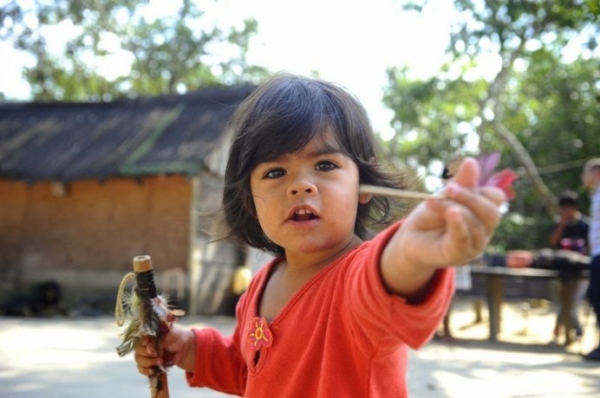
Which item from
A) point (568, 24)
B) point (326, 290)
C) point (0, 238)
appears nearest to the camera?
point (326, 290)

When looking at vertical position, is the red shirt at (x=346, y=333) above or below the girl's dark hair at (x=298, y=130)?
Answer: below

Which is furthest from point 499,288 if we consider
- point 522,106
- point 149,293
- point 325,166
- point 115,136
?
point 522,106

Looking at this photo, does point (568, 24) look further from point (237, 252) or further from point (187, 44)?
point (187, 44)

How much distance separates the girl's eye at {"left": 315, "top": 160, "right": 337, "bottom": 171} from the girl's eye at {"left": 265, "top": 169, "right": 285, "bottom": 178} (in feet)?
0.30

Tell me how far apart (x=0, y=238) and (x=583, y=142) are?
50.7 feet

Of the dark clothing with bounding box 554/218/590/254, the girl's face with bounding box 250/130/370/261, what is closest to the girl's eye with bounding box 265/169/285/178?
the girl's face with bounding box 250/130/370/261

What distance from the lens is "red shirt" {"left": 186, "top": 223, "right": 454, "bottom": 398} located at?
0.93m

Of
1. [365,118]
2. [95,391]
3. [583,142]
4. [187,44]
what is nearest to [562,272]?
[95,391]

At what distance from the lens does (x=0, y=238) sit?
417 inches

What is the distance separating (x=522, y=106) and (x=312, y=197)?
2004cm

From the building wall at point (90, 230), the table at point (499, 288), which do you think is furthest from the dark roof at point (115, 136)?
the table at point (499, 288)

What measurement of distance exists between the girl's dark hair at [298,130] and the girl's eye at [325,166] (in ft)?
0.20

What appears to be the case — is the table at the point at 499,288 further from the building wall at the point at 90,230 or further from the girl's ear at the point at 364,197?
the girl's ear at the point at 364,197

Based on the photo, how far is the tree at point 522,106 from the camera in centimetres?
866
